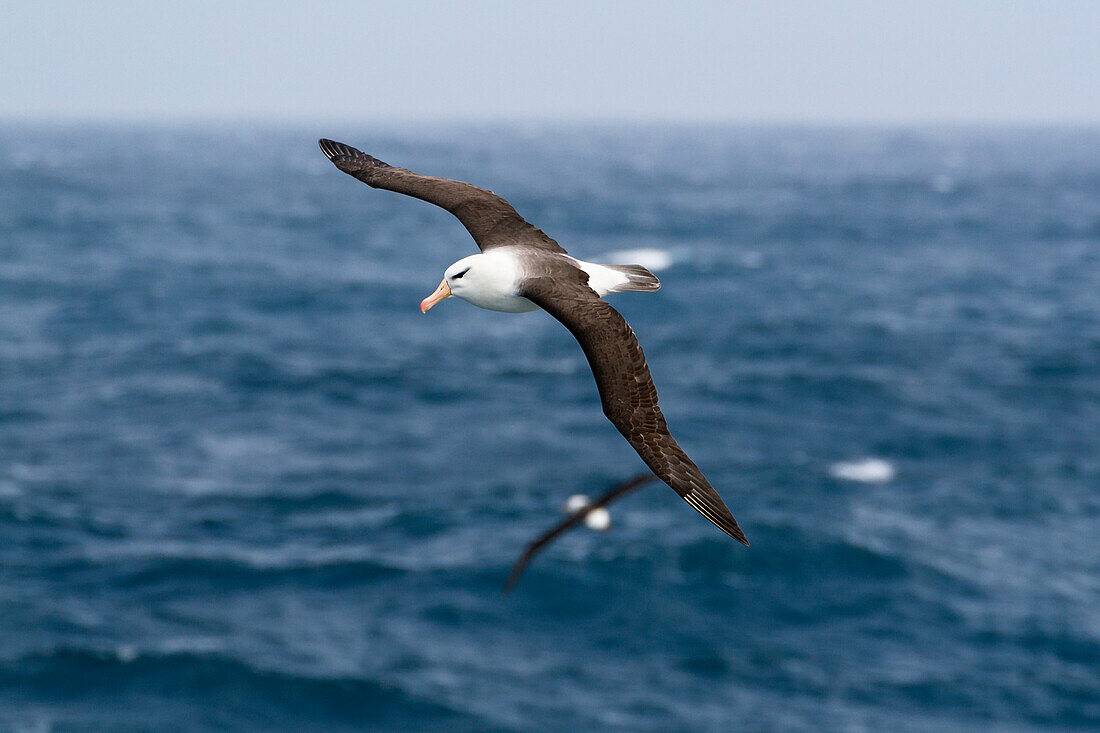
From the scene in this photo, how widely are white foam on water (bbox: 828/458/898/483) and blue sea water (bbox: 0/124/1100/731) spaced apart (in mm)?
293

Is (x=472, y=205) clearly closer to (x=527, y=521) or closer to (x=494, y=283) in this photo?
(x=494, y=283)

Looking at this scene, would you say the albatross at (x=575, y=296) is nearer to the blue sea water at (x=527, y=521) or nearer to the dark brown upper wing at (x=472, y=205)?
the dark brown upper wing at (x=472, y=205)

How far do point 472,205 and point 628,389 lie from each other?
449 cm

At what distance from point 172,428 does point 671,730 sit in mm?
35878

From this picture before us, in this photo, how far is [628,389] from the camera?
10.6m

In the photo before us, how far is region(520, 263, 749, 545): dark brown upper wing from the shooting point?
10102mm

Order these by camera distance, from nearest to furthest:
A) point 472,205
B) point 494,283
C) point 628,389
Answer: point 628,389, point 494,283, point 472,205

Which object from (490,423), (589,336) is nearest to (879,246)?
(490,423)

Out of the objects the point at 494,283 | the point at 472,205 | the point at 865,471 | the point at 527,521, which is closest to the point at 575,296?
the point at 494,283

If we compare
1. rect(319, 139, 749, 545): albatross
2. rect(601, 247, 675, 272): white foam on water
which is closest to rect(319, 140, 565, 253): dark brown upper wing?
rect(319, 139, 749, 545): albatross

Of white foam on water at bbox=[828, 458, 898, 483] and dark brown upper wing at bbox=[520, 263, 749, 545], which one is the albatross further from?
white foam on water at bbox=[828, 458, 898, 483]

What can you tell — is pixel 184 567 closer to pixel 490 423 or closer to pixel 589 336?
pixel 490 423

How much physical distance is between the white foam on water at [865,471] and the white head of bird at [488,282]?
45304mm

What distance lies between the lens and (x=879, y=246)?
134 m
